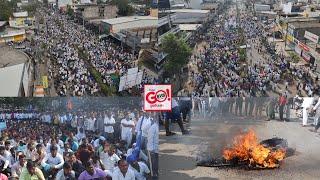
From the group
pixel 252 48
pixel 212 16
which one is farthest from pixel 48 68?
pixel 252 48

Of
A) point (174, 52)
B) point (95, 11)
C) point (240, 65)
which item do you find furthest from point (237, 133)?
point (95, 11)

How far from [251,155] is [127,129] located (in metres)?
1.45

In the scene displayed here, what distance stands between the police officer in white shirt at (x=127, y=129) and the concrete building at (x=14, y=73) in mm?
1123

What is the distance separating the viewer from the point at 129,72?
5.20m

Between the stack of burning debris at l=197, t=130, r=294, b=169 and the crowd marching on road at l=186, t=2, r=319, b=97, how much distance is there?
59 centimetres

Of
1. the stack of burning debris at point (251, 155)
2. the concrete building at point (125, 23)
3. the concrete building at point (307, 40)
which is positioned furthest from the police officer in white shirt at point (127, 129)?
the concrete building at point (307, 40)

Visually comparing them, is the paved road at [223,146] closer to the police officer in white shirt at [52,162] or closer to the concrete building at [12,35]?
the police officer in white shirt at [52,162]

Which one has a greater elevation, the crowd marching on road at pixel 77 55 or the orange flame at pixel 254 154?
the crowd marching on road at pixel 77 55

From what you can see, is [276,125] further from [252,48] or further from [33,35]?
[33,35]

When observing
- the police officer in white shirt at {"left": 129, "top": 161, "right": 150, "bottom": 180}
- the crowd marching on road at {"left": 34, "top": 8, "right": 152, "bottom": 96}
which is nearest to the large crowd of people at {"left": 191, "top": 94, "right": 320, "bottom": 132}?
the police officer in white shirt at {"left": 129, "top": 161, "right": 150, "bottom": 180}

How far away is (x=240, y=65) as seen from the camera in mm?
5316

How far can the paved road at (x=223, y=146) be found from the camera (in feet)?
16.2

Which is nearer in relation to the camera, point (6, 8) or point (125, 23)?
point (125, 23)

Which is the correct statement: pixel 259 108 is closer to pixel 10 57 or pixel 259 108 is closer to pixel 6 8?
pixel 10 57
